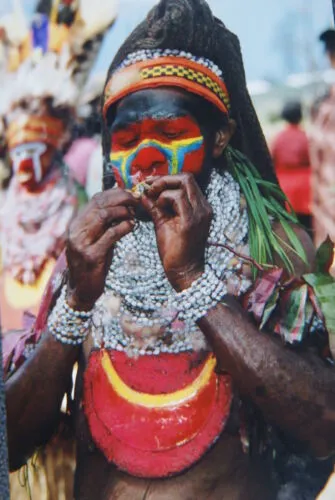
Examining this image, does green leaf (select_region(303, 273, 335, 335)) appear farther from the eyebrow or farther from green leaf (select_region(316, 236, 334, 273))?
the eyebrow

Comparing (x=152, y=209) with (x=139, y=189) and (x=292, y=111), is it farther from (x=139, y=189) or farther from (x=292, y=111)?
(x=292, y=111)

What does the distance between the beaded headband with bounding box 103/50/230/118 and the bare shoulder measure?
16.6 inches

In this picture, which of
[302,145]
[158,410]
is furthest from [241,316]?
[302,145]

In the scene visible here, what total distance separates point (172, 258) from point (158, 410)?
0.48m

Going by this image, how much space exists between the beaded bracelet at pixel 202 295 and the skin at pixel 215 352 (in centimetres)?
2

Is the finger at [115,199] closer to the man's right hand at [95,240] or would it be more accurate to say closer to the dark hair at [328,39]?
the man's right hand at [95,240]

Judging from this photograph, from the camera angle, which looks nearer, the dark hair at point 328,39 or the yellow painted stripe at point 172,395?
the yellow painted stripe at point 172,395

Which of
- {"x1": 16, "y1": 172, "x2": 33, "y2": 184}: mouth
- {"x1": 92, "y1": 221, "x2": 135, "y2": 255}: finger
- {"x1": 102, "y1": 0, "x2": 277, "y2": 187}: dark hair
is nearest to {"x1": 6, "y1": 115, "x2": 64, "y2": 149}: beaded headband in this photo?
{"x1": 16, "y1": 172, "x2": 33, "y2": 184}: mouth

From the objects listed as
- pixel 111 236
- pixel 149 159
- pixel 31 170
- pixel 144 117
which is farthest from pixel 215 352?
pixel 31 170

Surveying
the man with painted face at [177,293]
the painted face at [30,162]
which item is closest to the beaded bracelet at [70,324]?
the man with painted face at [177,293]

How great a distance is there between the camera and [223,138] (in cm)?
332

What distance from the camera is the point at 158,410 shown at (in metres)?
3.23

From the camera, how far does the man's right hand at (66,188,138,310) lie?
3.26 metres

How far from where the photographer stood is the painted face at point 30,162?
12.4ft
